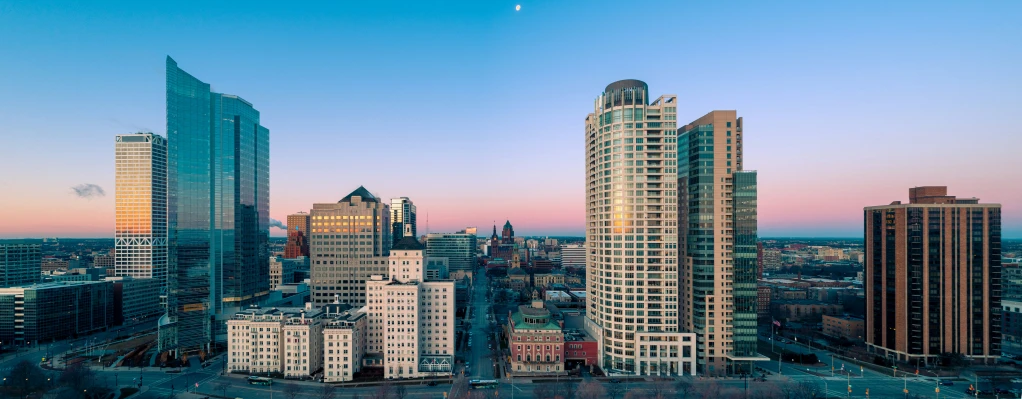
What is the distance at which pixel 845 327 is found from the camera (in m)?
153

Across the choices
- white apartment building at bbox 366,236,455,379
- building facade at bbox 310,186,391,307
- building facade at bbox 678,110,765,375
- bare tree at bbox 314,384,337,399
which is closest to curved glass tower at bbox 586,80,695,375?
building facade at bbox 678,110,765,375

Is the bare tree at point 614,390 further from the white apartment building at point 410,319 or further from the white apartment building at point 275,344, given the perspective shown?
the white apartment building at point 275,344

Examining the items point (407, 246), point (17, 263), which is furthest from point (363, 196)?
point (17, 263)

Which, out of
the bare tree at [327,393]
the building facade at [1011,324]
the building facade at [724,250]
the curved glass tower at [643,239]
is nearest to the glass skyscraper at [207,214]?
the bare tree at [327,393]

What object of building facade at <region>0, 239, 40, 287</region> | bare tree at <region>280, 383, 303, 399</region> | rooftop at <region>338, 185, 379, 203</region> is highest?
rooftop at <region>338, 185, 379, 203</region>

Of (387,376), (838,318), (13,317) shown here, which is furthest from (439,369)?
(13,317)

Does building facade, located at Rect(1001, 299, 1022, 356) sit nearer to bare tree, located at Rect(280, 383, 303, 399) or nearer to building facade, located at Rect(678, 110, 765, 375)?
building facade, located at Rect(678, 110, 765, 375)

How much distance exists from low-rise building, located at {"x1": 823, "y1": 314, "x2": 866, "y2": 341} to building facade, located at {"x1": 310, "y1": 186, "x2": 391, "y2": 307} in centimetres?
14300

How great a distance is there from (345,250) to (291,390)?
6225 centimetres

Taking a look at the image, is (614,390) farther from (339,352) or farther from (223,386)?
(223,386)

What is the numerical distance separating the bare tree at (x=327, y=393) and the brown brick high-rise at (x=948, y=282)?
447ft

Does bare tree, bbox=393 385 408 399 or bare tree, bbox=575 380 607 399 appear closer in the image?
bare tree, bbox=575 380 607 399

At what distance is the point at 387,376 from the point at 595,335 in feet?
165

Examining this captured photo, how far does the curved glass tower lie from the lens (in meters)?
112
